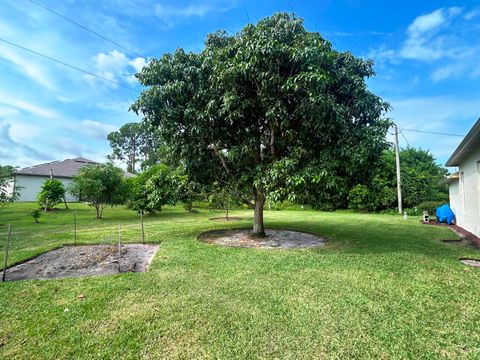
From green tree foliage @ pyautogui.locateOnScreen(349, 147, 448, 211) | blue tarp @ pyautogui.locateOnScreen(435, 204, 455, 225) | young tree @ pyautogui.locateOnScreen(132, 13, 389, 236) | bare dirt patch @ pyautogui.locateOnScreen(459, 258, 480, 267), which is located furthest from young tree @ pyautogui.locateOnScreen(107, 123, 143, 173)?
bare dirt patch @ pyautogui.locateOnScreen(459, 258, 480, 267)

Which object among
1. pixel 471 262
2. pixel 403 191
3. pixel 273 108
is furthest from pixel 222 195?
pixel 403 191

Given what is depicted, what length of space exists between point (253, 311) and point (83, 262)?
390 cm

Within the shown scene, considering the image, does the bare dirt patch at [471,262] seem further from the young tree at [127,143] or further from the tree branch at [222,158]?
the young tree at [127,143]

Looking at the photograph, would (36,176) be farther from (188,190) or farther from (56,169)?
(188,190)

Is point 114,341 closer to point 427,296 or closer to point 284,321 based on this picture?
point 284,321

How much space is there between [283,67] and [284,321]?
5073 millimetres

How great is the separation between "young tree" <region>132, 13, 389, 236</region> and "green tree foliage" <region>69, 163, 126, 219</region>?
8182mm

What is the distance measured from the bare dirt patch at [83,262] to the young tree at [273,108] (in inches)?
118

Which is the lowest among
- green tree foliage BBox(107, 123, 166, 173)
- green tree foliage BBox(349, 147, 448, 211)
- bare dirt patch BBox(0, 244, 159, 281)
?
bare dirt patch BBox(0, 244, 159, 281)

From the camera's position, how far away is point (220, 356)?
209 centimetres

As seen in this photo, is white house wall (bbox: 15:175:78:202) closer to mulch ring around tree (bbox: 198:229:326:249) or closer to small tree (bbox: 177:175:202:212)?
small tree (bbox: 177:175:202:212)

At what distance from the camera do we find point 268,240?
280 inches

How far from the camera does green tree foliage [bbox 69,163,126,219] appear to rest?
1294 centimetres

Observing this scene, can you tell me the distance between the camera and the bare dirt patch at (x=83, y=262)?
4274 millimetres
